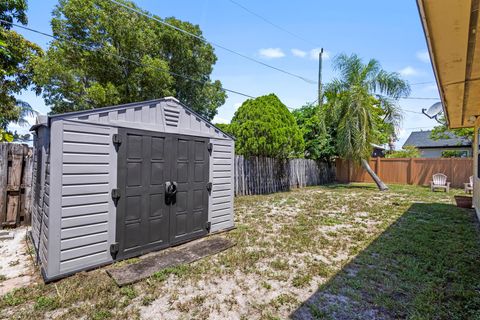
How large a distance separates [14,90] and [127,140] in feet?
32.3

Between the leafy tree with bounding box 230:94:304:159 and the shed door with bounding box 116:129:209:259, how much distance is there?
4.58 meters

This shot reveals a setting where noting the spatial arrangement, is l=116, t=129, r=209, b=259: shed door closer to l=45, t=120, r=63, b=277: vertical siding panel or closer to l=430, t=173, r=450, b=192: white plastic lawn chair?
l=45, t=120, r=63, b=277: vertical siding panel

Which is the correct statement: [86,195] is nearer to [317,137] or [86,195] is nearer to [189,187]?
[189,187]

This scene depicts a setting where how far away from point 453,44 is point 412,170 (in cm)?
1336

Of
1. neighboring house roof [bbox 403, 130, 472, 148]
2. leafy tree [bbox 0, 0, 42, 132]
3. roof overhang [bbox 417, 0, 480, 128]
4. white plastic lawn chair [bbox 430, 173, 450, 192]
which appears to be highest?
leafy tree [bbox 0, 0, 42, 132]

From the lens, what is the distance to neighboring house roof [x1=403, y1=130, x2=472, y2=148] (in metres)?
19.3

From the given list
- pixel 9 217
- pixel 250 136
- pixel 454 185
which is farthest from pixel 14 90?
pixel 454 185

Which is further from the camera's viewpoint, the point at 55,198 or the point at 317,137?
the point at 317,137

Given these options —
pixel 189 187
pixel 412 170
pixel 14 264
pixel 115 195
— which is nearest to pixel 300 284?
pixel 189 187

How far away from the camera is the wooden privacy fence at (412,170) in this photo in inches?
468

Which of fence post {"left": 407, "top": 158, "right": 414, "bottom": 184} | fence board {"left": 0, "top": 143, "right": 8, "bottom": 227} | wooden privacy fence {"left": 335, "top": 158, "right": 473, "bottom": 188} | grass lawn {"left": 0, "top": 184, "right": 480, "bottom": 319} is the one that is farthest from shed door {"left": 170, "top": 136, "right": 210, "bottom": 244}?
fence post {"left": 407, "top": 158, "right": 414, "bottom": 184}

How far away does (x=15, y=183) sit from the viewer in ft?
15.4

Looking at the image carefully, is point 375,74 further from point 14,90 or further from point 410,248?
point 14,90

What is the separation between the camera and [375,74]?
11.6 meters
